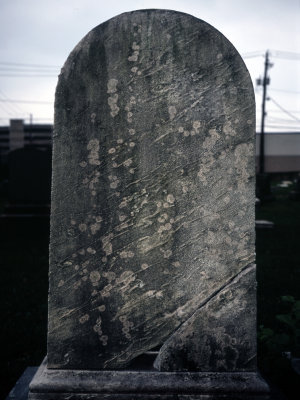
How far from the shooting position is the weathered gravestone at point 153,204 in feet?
4.97

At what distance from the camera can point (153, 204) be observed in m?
1.55

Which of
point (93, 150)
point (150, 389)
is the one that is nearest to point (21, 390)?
point (150, 389)

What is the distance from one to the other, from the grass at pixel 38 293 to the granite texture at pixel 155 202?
807 mm

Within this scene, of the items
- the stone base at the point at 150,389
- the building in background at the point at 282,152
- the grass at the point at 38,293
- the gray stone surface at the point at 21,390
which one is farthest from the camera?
the building in background at the point at 282,152

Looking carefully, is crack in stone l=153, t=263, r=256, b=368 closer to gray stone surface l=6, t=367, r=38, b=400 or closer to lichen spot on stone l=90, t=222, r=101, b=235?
lichen spot on stone l=90, t=222, r=101, b=235

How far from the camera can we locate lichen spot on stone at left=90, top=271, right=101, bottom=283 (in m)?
1.54

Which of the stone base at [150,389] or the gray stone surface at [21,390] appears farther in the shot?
the gray stone surface at [21,390]

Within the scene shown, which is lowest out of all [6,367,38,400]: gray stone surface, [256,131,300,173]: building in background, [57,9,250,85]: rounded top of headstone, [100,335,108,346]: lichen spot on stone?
[6,367,38,400]: gray stone surface

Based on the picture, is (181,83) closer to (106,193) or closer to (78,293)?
(106,193)

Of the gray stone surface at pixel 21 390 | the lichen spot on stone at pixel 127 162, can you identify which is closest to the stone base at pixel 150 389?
the gray stone surface at pixel 21 390

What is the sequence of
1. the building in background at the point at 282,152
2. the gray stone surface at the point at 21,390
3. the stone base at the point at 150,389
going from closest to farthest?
the stone base at the point at 150,389 → the gray stone surface at the point at 21,390 → the building in background at the point at 282,152

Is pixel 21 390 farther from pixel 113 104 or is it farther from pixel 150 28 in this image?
pixel 150 28

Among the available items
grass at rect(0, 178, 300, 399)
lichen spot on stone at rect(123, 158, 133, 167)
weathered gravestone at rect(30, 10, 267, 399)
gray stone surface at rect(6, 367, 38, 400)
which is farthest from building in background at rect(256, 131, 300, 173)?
lichen spot on stone at rect(123, 158, 133, 167)

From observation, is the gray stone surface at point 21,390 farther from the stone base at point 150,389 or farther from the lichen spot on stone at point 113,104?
the lichen spot on stone at point 113,104
